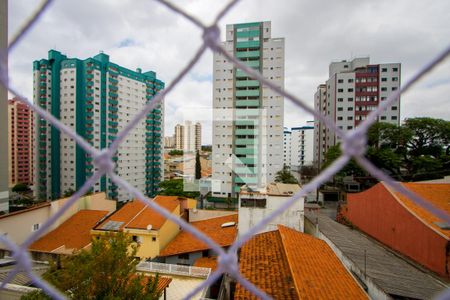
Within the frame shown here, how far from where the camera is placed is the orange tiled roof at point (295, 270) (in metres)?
3.10

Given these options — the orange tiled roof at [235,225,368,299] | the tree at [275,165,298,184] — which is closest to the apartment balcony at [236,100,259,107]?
the tree at [275,165,298,184]

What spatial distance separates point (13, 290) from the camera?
2.93 m

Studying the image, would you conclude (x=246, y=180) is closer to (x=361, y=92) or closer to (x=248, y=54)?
(x=248, y=54)

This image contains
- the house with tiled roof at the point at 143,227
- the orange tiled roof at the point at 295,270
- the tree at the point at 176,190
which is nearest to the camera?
the orange tiled roof at the point at 295,270

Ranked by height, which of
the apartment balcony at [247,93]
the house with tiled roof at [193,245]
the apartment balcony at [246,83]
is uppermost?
the apartment balcony at [246,83]

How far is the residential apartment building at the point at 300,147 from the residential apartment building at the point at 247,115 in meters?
16.5

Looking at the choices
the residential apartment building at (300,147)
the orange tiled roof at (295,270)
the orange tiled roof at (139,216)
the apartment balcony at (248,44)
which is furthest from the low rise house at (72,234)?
the residential apartment building at (300,147)

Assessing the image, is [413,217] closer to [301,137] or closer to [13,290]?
[13,290]

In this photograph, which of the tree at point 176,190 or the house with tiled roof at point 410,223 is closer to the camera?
the house with tiled roof at point 410,223

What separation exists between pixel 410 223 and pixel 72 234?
9232 mm

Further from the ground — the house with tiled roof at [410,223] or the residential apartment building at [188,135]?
the residential apartment building at [188,135]

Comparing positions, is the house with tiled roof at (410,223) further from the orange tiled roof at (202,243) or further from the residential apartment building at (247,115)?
the residential apartment building at (247,115)

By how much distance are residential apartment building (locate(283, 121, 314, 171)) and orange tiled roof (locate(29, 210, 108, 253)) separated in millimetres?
27196

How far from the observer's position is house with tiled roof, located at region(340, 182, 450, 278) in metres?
4.91
